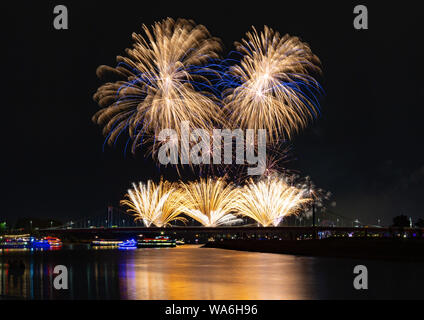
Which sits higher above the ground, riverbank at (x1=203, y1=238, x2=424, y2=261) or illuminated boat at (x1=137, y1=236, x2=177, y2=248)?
riverbank at (x1=203, y1=238, x2=424, y2=261)

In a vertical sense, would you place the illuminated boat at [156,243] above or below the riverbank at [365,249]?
below

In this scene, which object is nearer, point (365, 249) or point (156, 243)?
point (365, 249)

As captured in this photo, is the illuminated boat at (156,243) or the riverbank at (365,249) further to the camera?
the illuminated boat at (156,243)

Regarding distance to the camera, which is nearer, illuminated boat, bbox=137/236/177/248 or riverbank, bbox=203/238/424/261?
riverbank, bbox=203/238/424/261

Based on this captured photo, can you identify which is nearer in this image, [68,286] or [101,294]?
[101,294]
